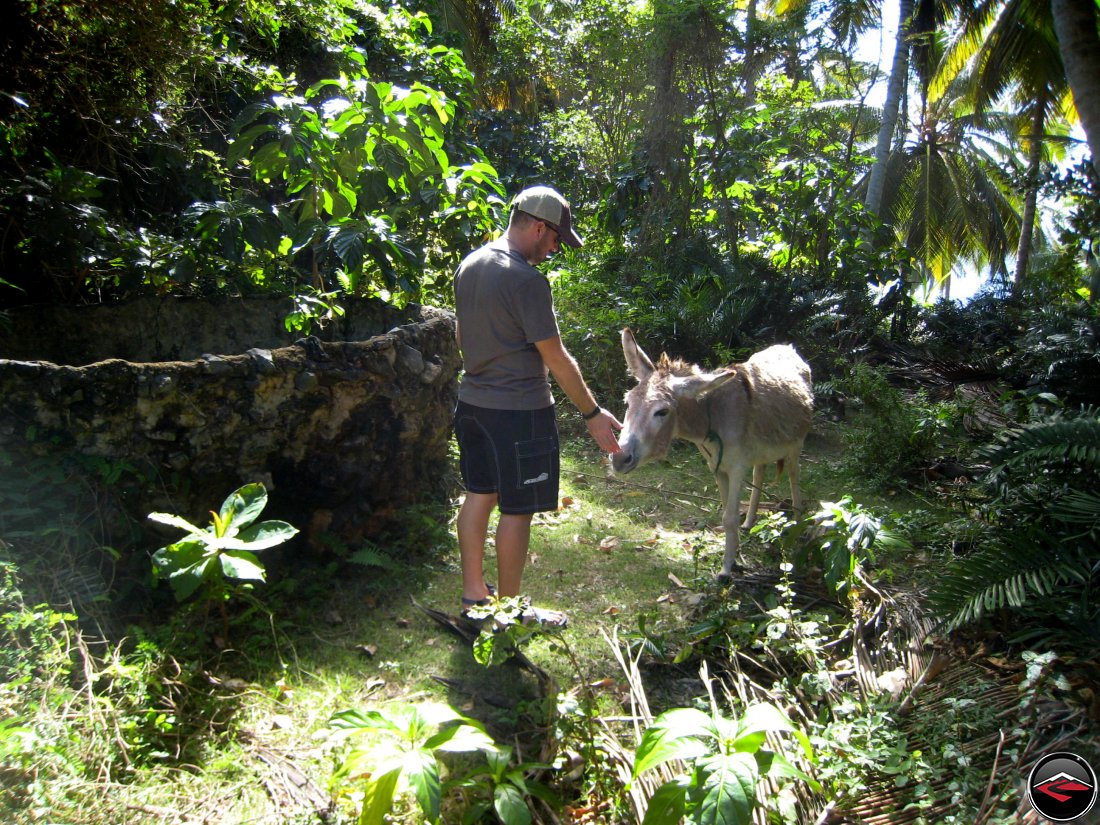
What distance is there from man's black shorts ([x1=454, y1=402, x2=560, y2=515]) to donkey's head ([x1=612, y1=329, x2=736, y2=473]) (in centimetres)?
56

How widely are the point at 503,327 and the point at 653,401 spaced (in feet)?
4.35

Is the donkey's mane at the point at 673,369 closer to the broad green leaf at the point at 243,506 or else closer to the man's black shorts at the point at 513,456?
the man's black shorts at the point at 513,456

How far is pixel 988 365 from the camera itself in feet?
29.1

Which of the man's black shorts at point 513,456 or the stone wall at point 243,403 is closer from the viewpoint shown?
the stone wall at point 243,403

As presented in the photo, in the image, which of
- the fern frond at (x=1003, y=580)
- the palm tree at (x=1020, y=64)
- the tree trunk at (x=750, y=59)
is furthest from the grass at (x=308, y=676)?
the palm tree at (x=1020, y=64)

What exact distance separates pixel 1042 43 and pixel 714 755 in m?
17.7

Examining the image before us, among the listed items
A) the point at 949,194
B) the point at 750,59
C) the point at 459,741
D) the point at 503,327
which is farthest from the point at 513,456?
the point at 949,194

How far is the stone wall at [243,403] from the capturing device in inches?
140

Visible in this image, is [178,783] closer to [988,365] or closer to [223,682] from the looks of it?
[223,682]

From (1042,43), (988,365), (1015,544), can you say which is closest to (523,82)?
(988,365)

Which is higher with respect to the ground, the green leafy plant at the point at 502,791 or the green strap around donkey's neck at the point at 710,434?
the green strap around donkey's neck at the point at 710,434

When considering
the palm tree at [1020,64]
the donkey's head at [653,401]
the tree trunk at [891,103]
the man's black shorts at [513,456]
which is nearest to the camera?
the man's black shorts at [513,456]

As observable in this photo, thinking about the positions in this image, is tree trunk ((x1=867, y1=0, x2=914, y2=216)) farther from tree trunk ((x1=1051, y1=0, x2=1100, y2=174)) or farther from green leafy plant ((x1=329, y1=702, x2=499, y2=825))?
green leafy plant ((x1=329, y1=702, x2=499, y2=825))

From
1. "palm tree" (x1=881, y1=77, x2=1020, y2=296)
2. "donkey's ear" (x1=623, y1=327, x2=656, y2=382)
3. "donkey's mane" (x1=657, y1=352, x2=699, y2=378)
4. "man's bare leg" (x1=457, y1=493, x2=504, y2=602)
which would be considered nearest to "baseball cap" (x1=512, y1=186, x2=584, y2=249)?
"donkey's ear" (x1=623, y1=327, x2=656, y2=382)
